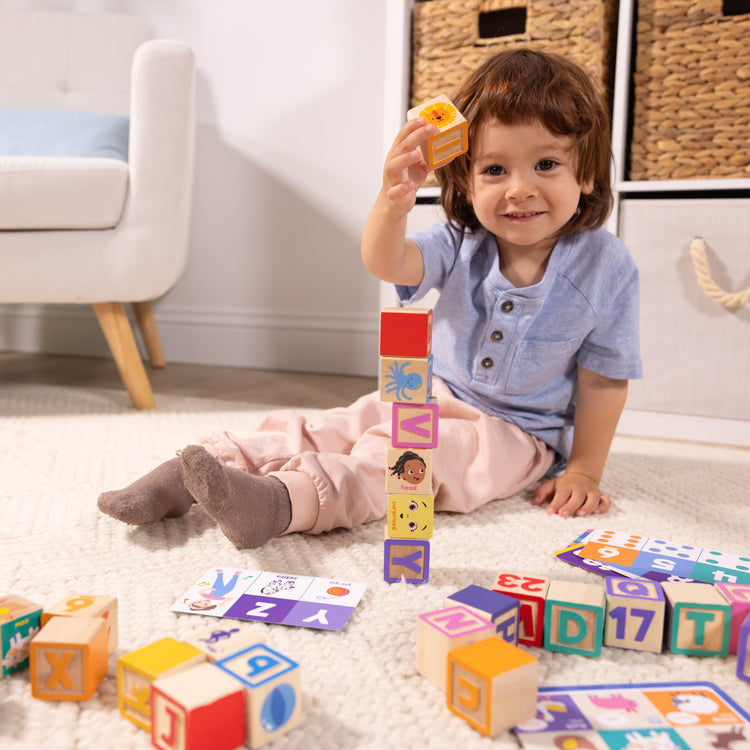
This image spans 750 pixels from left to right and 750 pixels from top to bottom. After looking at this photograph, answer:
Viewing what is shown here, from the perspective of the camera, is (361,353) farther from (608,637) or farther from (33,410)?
(608,637)

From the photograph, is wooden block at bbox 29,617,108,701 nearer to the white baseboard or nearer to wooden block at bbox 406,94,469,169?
wooden block at bbox 406,94,469,169

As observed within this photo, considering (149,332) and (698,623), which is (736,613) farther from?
(149,332)

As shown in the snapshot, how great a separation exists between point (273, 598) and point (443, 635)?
18cm

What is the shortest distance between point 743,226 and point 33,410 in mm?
1318

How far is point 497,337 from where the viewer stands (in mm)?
955

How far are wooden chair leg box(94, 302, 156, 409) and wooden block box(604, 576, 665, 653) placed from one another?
1.08 meters

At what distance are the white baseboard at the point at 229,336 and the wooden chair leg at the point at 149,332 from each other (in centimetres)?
12

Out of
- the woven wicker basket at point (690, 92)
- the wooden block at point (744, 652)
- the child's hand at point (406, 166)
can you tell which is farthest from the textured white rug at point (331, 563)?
the woven wicker basket at point (690, 92)

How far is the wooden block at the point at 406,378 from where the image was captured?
623 millimetres

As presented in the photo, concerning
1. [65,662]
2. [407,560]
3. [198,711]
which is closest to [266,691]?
[198,711]

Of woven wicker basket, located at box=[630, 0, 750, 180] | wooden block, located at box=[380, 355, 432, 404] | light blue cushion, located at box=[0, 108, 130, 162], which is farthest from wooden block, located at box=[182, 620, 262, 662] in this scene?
light blue cushion, located at box=[0, 108, 130, 162]

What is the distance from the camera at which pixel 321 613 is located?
0.61 metres

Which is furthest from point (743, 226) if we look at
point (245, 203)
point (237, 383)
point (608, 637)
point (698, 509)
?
point (245, 203)

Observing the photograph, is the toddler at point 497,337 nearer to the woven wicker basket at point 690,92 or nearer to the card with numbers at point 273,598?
the card with numbers at point 273,598
